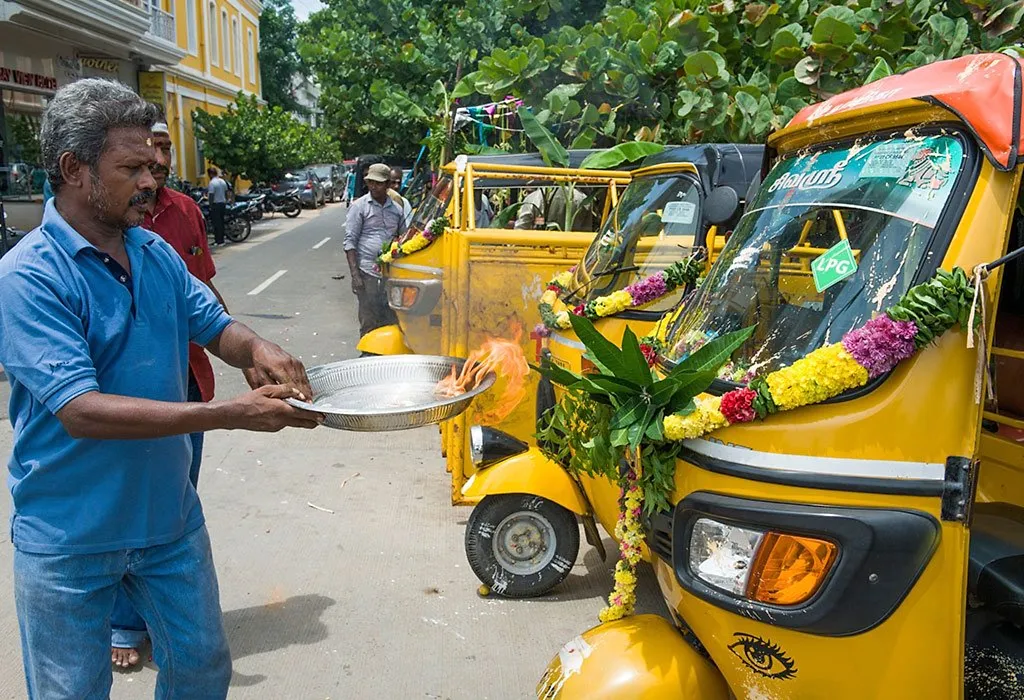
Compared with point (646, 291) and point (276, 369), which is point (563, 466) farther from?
point (276, 369)

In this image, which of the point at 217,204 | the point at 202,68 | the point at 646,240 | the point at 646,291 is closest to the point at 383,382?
the point at 646,291

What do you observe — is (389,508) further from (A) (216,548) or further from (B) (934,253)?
(B) (934,253)

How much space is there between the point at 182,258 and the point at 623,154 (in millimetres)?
3034

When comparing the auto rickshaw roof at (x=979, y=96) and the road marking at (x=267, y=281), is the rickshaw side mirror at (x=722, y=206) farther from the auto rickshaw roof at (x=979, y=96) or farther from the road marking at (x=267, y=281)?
the road marking at (x=267, y=281)

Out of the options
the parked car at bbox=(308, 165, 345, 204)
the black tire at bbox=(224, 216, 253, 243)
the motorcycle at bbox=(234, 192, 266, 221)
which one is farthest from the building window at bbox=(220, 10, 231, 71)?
the black tire at bbox=(224, 216, 253, 243)

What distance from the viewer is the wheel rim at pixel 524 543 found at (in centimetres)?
410

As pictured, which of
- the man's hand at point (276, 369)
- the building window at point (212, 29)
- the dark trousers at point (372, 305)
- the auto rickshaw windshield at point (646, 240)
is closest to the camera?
the man's hand at point (276, 369)

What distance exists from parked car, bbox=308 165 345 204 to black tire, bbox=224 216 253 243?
16.5 meters

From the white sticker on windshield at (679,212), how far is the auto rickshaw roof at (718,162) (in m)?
0.13

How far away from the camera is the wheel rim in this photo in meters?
4.10

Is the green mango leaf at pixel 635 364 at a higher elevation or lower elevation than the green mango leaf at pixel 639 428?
higher

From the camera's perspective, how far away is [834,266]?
7.19 feet

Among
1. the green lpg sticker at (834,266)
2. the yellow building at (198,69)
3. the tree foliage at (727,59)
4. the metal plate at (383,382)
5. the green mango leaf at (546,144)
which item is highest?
the yellow building at (198,69)

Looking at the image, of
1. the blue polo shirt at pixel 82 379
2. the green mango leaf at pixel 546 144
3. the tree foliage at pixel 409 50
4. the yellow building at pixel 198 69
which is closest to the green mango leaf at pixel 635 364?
the blue polo shirt at pixel 82 379
